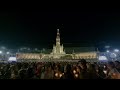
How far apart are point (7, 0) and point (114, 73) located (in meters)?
3.03

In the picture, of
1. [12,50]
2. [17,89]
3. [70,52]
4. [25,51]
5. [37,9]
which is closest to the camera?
[17,89]

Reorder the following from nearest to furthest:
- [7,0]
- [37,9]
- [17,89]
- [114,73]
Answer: [17,89]
[7,0]
[37,9]
[114,73]

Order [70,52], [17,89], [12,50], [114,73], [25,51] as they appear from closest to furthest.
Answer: [17,89]
[114,73]
[12,50]
[25,51]
[70,52]

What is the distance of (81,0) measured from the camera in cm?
433

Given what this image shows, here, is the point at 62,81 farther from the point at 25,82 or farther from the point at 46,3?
the point at 46,3

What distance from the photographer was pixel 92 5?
4.45m

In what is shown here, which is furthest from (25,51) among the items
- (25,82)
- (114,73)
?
(25,82)

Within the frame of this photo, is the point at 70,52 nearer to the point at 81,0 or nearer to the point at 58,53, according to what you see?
the point at 58,53

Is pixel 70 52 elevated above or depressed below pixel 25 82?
above

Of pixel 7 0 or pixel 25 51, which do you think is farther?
pixel 25 51

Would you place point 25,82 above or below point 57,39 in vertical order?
below

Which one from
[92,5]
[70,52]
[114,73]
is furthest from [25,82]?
[70,52]

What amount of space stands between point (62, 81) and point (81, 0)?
8.36ft

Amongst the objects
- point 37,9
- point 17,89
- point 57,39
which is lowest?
point 17,89
